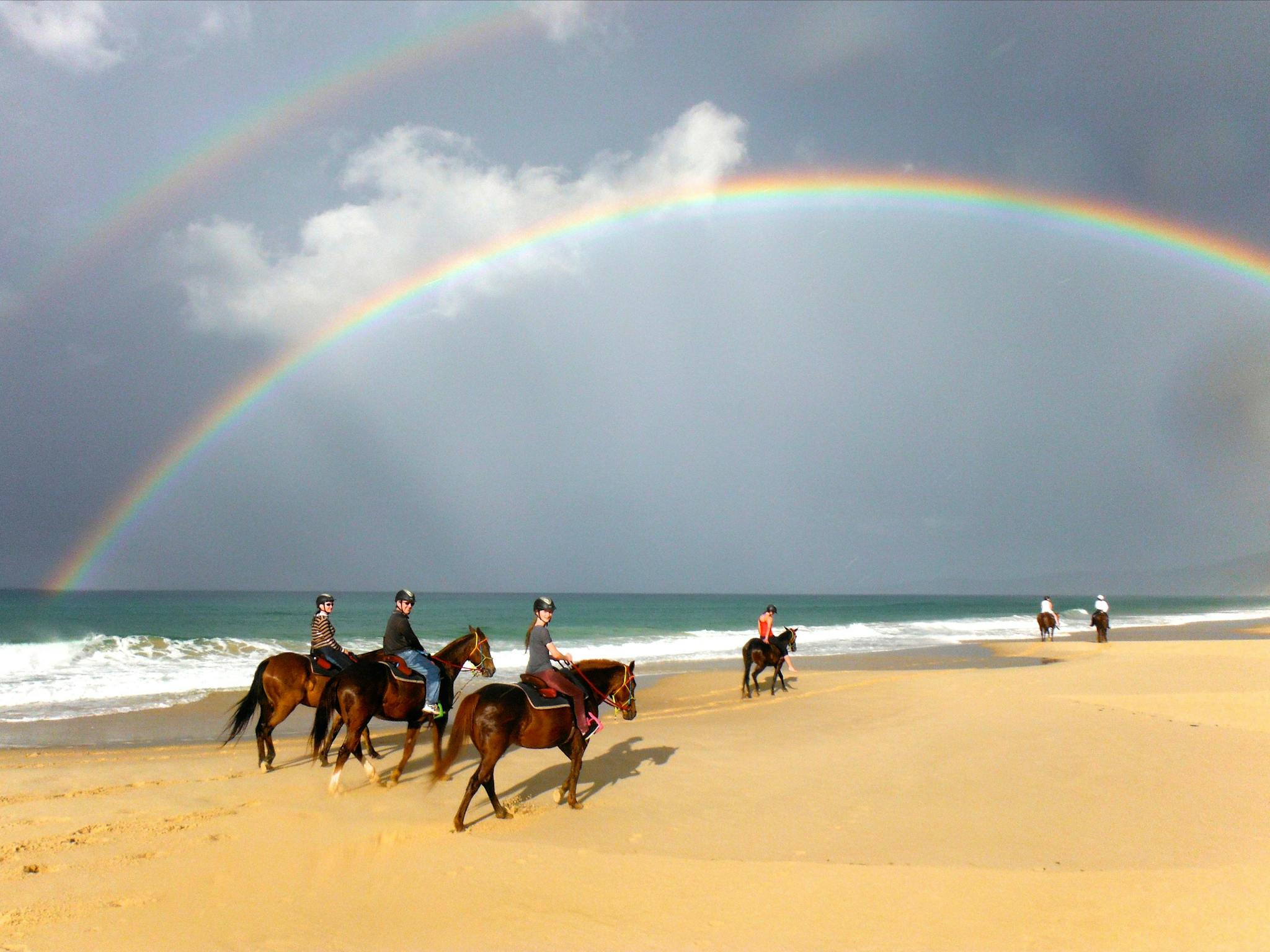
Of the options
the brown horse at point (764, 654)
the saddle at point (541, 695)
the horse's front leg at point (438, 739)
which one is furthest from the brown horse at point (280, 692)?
the brown horse at point (764, 654)

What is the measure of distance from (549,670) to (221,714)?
12.1 m

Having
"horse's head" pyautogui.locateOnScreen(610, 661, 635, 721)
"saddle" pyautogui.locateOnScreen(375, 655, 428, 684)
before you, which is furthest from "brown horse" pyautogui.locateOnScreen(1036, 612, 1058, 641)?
"saddle" pyautogui.locateOnScreen(375, 655, 428, 684)

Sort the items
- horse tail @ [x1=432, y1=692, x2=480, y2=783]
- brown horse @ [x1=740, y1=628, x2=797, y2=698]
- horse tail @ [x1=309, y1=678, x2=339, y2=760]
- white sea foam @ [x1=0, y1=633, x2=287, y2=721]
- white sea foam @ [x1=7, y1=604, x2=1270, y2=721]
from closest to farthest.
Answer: horse tail @ [x1=432, y1=692, x2=480, y2=783] < horse tail @ [x1=309, y1=678, x2=339, y2=760] < white sea foam @ [x1=0, y1=633, x2=287, y2=721] < brown horse @ [x1=740, y1=628, x2=797, y2=698] < white sea foam @ [x1=7, y1=604, x2=1270, y2=721]

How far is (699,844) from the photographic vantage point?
7.59 m

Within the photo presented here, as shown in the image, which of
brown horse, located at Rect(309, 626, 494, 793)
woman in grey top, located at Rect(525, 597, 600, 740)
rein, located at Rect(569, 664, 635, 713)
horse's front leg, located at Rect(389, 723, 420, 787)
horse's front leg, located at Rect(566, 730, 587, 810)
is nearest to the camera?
woman in grey top, located at Rect(525, 597, 600, 740)

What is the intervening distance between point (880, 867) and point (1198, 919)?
235 centimetres

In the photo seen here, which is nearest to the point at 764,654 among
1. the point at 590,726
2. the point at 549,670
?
the point at 590,726

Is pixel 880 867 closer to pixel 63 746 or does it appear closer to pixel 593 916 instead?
pixel 593 916

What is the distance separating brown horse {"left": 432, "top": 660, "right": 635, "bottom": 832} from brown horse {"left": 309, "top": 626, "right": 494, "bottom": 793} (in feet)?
4.24

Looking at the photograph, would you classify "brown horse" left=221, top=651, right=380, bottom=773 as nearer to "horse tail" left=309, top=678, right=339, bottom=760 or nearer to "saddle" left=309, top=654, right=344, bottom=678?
"saddle" left=309, top=654, right=344, bottom=678

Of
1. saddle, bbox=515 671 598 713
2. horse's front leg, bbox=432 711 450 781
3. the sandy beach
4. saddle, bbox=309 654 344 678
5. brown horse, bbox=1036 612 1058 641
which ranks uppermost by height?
saddle, bbox=515 671 598 713

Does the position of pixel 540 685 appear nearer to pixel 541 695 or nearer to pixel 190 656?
pixel 541 695

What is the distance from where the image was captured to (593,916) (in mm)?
5914

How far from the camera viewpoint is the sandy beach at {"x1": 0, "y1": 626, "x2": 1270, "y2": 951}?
571 centimetres
